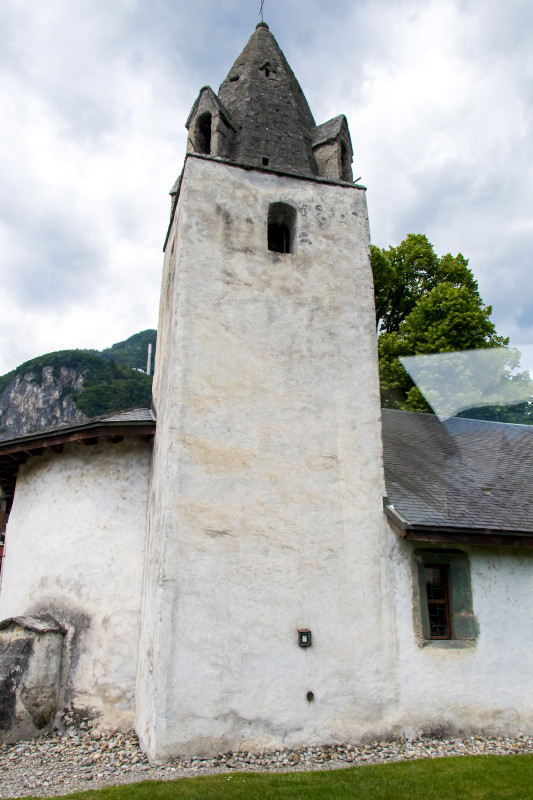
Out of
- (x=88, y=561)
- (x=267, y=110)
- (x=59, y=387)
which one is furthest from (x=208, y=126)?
(x=59, y=387)

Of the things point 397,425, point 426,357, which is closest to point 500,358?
point 426,357

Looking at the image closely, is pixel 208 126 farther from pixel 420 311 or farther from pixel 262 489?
pixel 420 311

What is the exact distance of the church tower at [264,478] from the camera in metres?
7.05

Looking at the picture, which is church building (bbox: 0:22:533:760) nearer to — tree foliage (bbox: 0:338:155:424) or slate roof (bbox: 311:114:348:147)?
slate roof (bbox: 311:114:348:147)

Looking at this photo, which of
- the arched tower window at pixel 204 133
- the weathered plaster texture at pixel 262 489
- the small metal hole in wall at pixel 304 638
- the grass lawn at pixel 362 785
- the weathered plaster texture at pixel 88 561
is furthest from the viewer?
the arched tower window at pixel 204 133

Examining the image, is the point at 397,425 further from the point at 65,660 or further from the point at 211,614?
the point at 65,660

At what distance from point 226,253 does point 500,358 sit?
12.0m

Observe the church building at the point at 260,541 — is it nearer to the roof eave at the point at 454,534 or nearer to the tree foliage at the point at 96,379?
the roof eave at the point at 454,534

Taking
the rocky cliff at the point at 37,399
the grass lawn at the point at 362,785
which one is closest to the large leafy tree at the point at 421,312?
the grass lawn at the point at 362,785

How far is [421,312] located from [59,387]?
2734 inches

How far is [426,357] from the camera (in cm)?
1798

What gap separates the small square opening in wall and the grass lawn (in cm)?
176

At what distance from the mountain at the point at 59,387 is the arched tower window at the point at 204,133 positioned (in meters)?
51.9

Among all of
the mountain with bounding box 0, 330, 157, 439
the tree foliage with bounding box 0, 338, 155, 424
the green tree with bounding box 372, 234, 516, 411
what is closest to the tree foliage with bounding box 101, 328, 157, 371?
the tree foliage with bounding box 0, 338, 155, 424
